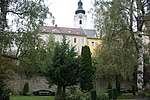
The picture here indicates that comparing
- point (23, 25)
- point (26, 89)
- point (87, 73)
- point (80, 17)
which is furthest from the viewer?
point (80, 17)

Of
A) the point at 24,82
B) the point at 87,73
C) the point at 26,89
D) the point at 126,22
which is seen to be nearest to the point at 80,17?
the point at 24,82

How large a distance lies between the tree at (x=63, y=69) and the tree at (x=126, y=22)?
3.35m

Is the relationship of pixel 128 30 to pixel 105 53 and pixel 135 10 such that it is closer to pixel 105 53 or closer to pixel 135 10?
pixel 135 10

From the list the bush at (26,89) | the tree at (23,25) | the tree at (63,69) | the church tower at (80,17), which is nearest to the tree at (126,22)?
the tree at (63,69)

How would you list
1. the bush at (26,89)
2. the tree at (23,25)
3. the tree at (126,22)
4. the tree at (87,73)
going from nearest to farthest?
the tree at (23,25), the tree at (126,22), the tree at (87,73), the bush at (26,89)

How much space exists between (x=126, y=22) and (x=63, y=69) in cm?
642

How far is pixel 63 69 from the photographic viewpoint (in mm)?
23703

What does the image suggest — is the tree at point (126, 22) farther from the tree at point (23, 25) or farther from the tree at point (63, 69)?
the tree at point (23, 25)

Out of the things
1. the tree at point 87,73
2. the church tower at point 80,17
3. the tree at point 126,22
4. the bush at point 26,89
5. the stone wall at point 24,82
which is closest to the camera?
the tree at point 126,22

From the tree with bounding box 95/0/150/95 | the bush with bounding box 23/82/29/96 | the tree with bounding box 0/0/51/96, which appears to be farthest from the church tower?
the tree with bounding box 0/0/51/96

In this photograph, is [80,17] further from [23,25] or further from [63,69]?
[23,25]

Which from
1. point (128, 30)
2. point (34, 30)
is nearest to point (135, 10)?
point (128, 30)

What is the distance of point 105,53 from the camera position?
85.3ft

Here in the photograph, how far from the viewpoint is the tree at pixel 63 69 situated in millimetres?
23683
